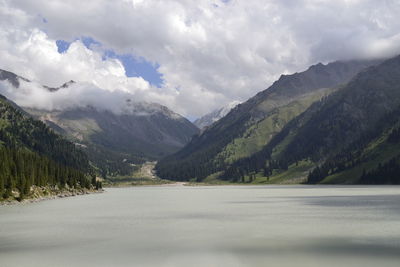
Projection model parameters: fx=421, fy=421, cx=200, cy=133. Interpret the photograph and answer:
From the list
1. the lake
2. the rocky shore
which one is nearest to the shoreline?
the rocky shore

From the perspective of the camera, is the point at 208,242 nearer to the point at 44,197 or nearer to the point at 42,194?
the point at 44,197

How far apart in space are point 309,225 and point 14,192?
9540 cm

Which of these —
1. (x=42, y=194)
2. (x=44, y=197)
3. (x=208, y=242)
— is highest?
(x=42, y=194)

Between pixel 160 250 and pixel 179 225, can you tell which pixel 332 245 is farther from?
pixel 179 225

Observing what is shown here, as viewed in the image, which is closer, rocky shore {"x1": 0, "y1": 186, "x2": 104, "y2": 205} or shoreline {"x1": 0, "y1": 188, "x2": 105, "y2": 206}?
shoreline {"x1": 0, "y1": 188, "x2": 105, "y2": 206}

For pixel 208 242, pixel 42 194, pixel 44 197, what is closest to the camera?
pixel 208 242

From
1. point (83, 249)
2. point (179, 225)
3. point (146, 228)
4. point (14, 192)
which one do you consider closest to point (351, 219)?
point (179, 225)

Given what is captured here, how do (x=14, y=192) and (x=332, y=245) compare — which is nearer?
(x=332, y=245)

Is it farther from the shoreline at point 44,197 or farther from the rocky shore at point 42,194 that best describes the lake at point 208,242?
the rocky shore at point 42,194

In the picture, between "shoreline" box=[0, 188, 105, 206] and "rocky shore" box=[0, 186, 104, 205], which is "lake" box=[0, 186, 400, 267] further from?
"rocky shore" box=[0, 186, 104, 205]

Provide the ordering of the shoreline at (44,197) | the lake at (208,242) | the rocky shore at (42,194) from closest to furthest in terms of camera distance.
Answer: the lake at (208,242) < the shoreline at (44,197) < the rocky shore at (42,194)

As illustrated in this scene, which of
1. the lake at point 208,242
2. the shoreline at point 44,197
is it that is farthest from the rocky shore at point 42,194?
the lake at point 208,242

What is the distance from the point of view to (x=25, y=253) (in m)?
47.0

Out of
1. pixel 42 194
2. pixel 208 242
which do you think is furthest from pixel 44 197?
pixel 208 242
